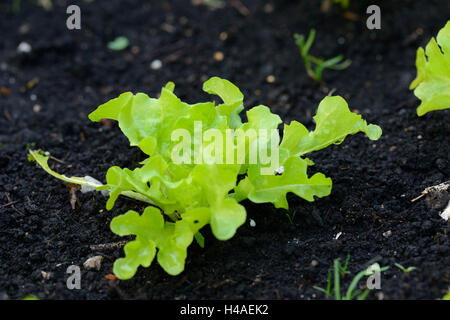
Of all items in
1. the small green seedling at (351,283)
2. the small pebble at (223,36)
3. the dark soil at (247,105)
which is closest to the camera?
the small green seedling at (351,283)

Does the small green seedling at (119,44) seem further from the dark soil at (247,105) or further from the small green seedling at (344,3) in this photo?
the small green seedling at (344,3)

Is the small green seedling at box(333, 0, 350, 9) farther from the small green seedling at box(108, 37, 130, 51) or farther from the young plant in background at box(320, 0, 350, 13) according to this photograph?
the small green seedling at box(108, 37, 130, 51)

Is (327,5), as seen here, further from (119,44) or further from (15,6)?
(15,6)

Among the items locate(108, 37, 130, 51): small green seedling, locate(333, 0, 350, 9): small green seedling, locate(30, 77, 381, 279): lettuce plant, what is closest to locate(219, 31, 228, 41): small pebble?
locate(108, 37, 130, 51): small green seedling

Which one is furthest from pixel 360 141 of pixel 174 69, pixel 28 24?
pixel 28 24

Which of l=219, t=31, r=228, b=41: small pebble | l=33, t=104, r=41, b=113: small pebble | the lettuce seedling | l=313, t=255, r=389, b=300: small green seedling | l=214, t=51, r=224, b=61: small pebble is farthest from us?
l=219, t=31, r=228, b=41: small pebble

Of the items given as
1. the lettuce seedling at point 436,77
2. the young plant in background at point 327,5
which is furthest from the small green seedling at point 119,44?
the lettuce seedling at point 436,77
